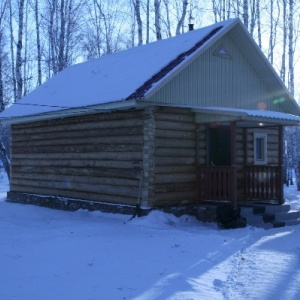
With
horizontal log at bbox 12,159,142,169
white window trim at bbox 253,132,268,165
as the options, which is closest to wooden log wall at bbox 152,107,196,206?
horizontal log at bbox 12,159,142,169

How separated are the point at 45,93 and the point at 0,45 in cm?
1532

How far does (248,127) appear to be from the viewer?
15.6 meters

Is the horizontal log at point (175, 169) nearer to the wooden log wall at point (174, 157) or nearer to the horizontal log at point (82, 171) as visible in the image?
the wooden log wall at point (174, 157)

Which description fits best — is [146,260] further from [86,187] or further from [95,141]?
[86,187]

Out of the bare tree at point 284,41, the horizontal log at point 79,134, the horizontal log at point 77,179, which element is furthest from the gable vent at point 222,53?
the bare tree at point 284,41


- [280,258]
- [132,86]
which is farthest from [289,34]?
[280,258]

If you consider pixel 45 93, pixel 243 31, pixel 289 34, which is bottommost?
pixel 45 93

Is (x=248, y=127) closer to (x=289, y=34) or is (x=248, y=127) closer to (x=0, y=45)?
(x=289, y=34)

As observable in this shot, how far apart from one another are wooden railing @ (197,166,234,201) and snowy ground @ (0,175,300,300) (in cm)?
98

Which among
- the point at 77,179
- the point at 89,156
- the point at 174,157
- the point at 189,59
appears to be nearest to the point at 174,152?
the point at 174,157

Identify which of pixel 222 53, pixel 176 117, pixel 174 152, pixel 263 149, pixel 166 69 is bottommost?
pixel 174 152

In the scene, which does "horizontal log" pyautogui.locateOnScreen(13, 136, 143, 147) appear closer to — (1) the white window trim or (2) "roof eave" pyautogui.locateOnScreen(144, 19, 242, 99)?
(2) "roof eave" pyautogui.locateOnScreen(144, 19, 242, 99)

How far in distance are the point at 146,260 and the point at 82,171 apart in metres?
7.03

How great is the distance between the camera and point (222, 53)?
14.7 m
